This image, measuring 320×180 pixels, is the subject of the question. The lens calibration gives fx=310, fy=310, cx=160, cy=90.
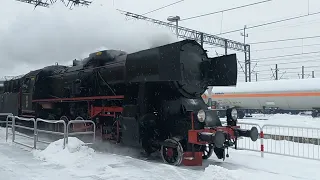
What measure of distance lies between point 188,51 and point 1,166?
213 inches

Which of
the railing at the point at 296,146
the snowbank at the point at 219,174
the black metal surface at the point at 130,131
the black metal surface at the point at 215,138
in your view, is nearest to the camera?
the snowbank at the point at 219,174

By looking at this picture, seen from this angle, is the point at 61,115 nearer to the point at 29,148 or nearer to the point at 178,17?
the point at 29,148

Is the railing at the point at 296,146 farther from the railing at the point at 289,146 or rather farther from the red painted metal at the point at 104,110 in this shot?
the red painted metal at the point at 104,110

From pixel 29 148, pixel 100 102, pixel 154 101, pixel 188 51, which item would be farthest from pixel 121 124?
pixel 29 148

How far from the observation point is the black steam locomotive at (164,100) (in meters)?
7.48

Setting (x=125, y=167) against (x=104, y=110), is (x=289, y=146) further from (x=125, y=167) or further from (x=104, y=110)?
(x=104, y=110)

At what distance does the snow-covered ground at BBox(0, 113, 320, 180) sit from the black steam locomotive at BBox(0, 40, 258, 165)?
1.82 ft

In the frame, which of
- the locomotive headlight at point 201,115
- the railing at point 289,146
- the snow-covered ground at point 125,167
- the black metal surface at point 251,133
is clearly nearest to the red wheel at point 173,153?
the snow-covered ground at point 125,167

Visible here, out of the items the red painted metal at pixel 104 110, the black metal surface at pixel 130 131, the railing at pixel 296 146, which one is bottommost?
the railing at pixel 296 146

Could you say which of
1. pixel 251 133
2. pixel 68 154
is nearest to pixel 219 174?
pixel 251 133

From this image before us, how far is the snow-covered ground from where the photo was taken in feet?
21.0

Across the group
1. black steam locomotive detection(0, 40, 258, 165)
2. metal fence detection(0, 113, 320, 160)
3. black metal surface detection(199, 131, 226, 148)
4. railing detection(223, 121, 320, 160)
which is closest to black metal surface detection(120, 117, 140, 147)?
black steam locomotive detection(0, 40, 258, 165)

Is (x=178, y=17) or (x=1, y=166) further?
(x=178, y=17)

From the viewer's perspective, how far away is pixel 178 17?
20.9 metres
